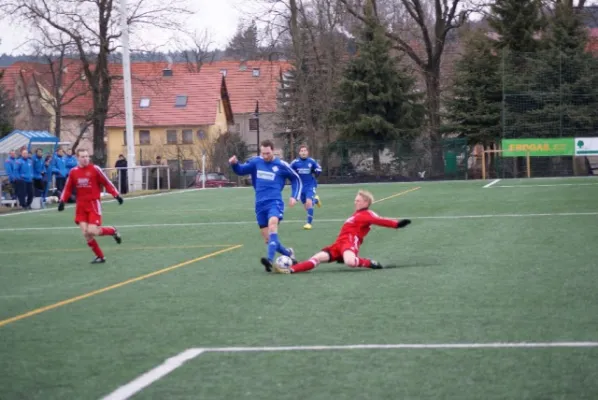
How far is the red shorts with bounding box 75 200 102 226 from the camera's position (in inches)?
593

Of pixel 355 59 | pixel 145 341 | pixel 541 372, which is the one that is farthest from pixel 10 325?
pixel 355 59

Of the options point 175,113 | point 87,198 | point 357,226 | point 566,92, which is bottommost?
point 357,226

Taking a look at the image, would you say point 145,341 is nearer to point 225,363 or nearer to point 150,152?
point 225,363

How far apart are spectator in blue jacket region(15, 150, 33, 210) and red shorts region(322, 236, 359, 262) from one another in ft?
66.2

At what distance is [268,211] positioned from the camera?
13.5 meters

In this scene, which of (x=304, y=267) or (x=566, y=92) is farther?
(x=566, y=92)

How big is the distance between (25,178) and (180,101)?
4996cm

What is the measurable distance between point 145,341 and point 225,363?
3.92 ft

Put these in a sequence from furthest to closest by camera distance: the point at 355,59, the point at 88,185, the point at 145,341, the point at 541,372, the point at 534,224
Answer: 1. the point at 355,59
2. the point at 534,224
3. the point at 88,185
4. the point at 145,341
5. the point at 541,372

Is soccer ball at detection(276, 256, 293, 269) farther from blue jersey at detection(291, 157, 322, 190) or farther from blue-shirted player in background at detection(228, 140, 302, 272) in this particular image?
blue jersey at detection(291, 157, 322, 190)

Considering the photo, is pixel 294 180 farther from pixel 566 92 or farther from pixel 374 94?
pixel 374 94

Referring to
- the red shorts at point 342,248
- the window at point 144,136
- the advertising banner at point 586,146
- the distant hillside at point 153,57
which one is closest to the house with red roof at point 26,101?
the distant hillside at point 153,57

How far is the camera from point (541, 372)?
6270 millimetres

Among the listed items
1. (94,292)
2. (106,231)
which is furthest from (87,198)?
(94,292)
